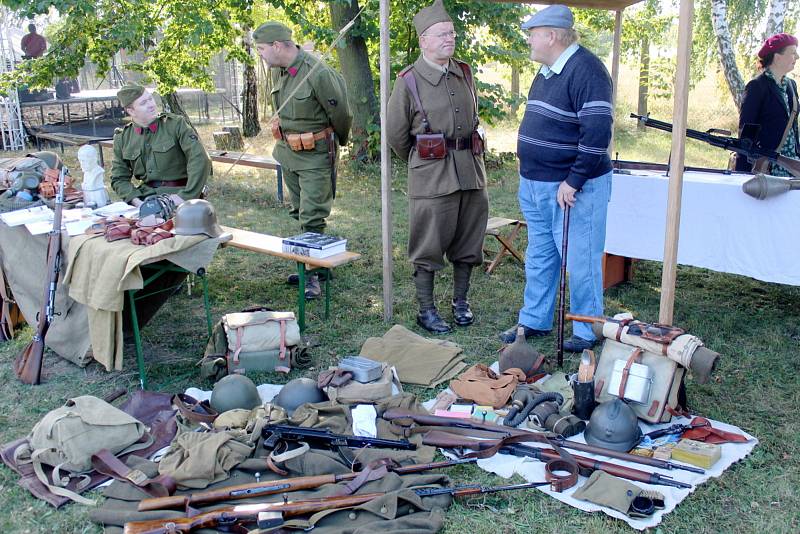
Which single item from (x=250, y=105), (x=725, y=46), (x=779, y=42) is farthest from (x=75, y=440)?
(x=250, y=105)

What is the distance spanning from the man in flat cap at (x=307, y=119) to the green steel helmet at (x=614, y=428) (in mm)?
2928

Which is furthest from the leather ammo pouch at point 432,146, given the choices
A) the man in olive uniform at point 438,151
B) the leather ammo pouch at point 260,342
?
the leather ammo pouch at point 260,342

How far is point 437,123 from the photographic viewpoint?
4.96 meters

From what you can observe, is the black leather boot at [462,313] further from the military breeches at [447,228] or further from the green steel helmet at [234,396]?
the green steel helmet at [234,396]

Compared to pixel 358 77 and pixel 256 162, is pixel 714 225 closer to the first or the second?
pixel 256 162

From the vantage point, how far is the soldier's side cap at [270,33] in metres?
5.60

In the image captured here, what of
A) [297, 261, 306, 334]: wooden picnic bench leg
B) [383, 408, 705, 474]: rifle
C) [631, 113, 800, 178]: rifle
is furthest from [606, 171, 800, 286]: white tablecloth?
[297, 261, 306, 334]: wooden picnic bench leg

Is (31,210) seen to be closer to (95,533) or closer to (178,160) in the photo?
(178,160)

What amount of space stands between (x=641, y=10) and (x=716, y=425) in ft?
40.7

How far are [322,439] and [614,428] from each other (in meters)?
1.46

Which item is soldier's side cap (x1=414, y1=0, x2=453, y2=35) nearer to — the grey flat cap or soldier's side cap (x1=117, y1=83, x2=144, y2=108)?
the grey flat cap

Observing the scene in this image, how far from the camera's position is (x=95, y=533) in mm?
3137

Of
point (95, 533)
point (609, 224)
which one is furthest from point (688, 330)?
point (95, 533)

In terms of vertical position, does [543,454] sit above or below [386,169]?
below
